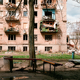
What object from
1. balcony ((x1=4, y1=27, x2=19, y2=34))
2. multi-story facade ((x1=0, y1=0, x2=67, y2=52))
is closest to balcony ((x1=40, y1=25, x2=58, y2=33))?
multi-story facade ((x1=0, y1=0, x2=67, y2=52))

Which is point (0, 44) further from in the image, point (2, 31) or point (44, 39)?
point (44, 39)

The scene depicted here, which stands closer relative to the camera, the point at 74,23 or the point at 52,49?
the point at 52,49

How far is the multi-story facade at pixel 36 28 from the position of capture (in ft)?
88.1

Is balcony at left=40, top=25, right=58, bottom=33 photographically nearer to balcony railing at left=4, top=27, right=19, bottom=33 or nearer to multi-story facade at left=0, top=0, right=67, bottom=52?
multi-story facade at left=0, top=0, right=67, bottom=52

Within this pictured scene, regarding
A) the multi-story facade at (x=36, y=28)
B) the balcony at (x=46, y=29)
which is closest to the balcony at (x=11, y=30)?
the multi-story facade at (x=36, y=28)

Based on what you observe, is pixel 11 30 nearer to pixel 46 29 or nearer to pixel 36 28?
pixel 36 28

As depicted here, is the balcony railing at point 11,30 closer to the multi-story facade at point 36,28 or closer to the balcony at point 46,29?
the multi-story facade at point 36,28

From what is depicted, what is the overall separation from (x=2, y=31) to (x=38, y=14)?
32.6 feet

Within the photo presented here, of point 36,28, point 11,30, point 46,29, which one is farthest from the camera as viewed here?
point 36,28

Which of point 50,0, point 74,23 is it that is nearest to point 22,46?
point 50,0

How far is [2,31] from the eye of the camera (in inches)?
1062

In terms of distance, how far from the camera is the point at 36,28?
27641 mm

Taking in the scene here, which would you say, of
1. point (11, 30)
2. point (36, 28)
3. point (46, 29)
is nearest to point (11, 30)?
point (11, 30)

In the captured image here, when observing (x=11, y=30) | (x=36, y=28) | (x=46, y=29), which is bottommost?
(x=11, y=30)
